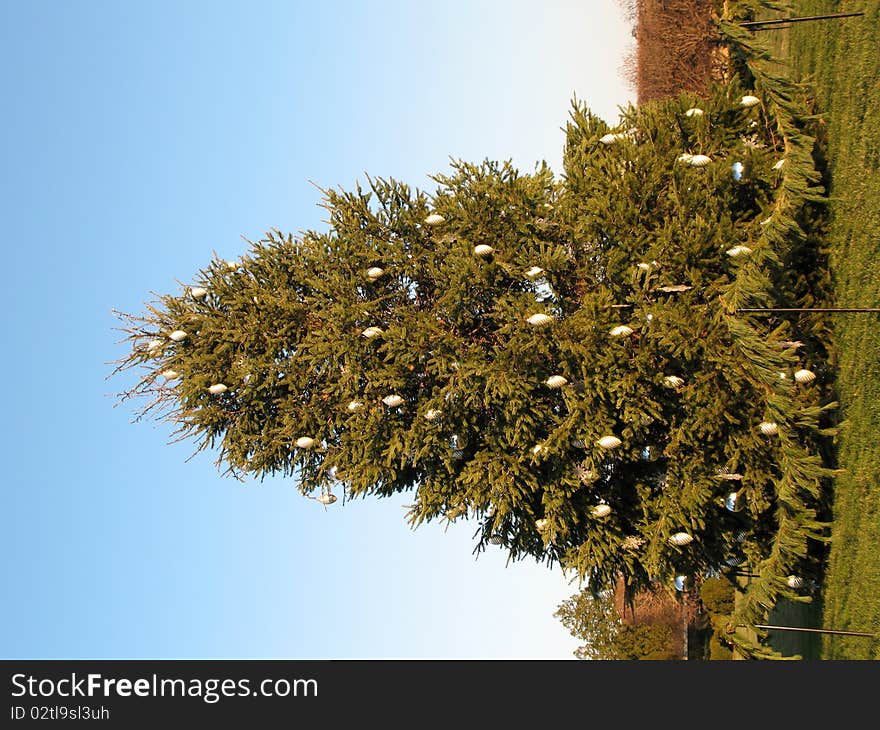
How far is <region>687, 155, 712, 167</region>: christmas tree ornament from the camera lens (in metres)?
14.9

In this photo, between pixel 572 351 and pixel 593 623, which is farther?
pixel 593 623

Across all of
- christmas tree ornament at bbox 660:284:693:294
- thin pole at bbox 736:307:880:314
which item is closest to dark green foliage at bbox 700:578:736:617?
christmas tree ornament at bbox 660:284:693:294

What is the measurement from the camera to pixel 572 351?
1484 cm

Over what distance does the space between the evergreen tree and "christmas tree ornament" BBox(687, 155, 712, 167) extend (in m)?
0.04

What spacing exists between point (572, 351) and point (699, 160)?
440cm

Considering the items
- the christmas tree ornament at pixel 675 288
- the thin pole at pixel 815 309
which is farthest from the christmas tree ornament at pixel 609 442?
the thin pole at pixel 815 309

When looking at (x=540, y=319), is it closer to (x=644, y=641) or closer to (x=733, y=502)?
(x=733, y=502)

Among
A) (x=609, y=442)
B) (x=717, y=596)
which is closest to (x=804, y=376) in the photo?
(x=609, y=442)

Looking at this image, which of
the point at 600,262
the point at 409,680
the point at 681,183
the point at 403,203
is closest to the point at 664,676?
the point at 409,680

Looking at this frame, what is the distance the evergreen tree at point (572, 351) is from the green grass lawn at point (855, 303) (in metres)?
0.56

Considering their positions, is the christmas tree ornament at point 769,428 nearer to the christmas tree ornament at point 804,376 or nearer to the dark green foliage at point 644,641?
the christmas tree ornament at point 804,376

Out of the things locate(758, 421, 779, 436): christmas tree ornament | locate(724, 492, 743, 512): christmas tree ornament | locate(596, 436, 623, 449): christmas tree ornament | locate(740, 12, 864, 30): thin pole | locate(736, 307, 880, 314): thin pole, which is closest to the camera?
locate(736, 307, 880, 314): thin pole

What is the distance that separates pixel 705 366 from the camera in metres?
14.5

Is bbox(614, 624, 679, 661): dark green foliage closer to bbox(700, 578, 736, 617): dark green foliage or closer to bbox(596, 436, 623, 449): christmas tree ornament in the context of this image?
bbox(700, 578, 736, 617): dark green foliage
